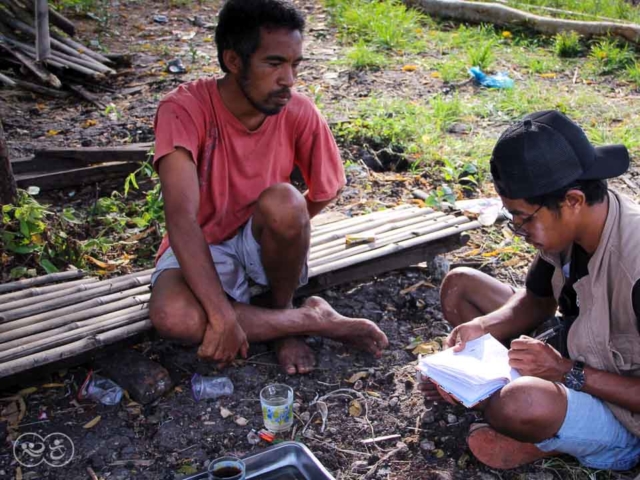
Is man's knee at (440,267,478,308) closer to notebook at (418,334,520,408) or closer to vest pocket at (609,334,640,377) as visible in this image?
notebook at (418,334,520,408)

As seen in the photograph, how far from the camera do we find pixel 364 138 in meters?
5.53

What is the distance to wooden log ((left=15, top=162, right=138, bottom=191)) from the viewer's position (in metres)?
4.66

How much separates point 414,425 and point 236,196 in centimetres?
126

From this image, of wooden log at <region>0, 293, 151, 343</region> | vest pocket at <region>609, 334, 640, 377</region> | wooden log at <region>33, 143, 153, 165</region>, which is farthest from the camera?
wooden log at <region>33, 143, 153, 165</region>

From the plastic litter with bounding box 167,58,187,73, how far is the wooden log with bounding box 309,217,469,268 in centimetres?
407

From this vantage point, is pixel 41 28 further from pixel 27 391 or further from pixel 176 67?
pixel 27 391

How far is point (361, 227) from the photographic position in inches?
157

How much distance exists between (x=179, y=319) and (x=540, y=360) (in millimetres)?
1409

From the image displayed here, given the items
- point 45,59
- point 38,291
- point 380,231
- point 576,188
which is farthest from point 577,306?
point 45,59

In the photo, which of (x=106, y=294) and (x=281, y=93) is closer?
(x=281, y=93)

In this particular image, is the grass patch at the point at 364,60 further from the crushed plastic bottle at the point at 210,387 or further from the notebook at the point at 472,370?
the notebook at the point at 472,370

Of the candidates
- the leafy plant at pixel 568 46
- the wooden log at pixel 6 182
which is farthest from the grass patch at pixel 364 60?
the wooden log at pixel 6 182

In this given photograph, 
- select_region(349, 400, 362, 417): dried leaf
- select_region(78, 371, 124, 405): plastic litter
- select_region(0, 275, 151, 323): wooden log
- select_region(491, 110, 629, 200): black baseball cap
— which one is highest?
select_region(491, 110, 629, 200): black baseball cap

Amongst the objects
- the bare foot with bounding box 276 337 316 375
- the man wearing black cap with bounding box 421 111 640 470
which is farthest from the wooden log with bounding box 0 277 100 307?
the man wearing black cap with bounding box 421 111 640 470
